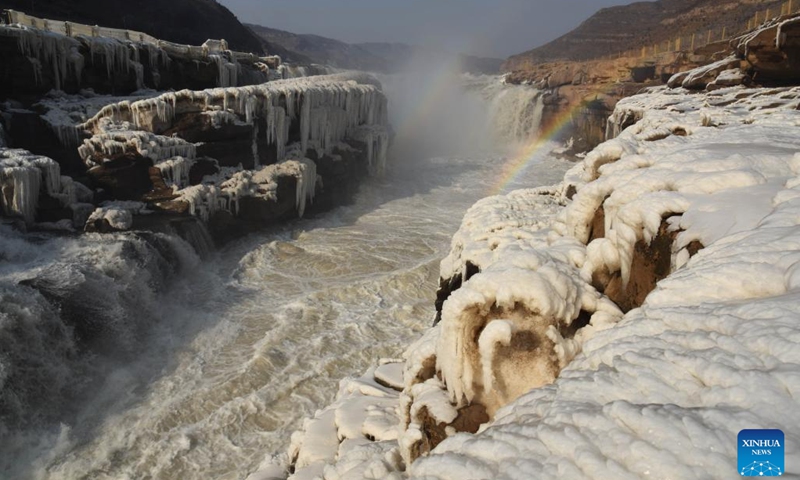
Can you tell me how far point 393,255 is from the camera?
1418 cm

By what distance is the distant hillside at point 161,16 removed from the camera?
3566 centimetres

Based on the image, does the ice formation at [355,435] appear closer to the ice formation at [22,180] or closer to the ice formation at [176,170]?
the ice formation at [22,180]

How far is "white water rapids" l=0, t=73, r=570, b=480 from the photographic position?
7.00m

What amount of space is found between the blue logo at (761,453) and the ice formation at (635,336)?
0.12ft

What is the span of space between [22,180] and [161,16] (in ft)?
159

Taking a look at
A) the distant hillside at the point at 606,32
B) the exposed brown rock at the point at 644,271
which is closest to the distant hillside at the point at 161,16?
the exposed brown rock at the point at 644,271

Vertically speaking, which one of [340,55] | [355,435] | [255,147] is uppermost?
[340,55]

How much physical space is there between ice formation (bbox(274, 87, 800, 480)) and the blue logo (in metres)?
0.04

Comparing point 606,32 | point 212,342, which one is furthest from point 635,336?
point 606,32

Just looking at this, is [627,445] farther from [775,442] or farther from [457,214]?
[457,214]

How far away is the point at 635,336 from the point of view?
8.98 ft

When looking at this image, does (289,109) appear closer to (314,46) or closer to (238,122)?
(238,122)

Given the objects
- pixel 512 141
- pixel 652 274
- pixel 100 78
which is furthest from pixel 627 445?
pixel 512 141

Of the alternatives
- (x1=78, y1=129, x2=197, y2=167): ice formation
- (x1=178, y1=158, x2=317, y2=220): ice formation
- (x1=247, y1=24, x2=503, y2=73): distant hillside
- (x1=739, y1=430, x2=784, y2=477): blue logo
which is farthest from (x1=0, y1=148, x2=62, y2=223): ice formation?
(x1=247, y1=24, x2=503, y2=73): distant hillside
